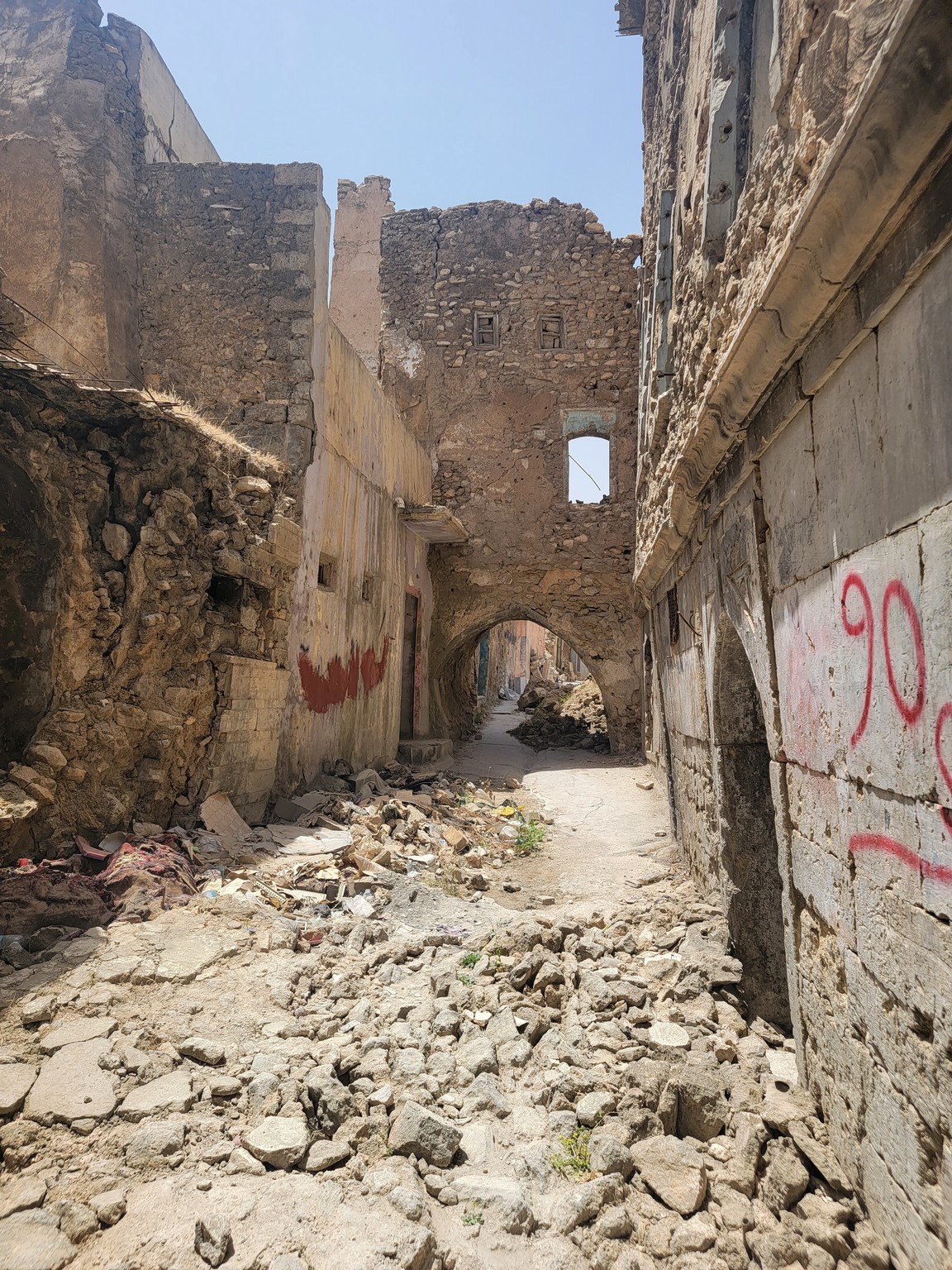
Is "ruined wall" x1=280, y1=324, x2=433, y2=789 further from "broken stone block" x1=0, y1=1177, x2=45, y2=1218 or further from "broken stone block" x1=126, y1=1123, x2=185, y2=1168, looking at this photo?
"broken stone block" x1=0, y1=1177, x2=45, y2=1218

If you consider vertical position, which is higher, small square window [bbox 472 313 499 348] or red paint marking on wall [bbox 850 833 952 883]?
small square window [bbox 472 313 499 348]

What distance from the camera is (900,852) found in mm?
1989

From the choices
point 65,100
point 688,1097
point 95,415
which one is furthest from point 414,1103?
point 65,100

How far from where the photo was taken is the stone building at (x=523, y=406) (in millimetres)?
14000

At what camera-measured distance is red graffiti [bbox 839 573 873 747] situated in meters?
2.12

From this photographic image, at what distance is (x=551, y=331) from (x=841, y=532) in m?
13.5

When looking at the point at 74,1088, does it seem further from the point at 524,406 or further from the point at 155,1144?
the point at 524,406

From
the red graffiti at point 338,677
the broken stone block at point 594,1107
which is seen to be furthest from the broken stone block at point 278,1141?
the red graffiti at point 338,677

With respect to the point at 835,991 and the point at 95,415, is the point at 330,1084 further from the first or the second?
the point at 95,415

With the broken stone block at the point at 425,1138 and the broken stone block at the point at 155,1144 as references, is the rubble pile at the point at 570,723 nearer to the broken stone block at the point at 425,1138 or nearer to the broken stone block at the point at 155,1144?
the broken stone block at the point at 425,1138

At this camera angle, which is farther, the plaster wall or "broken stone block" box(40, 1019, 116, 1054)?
"broken stone block" box(40, 1019, 116, 1054)

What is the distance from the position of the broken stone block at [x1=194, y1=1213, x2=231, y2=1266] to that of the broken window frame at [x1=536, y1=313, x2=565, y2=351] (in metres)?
14.3

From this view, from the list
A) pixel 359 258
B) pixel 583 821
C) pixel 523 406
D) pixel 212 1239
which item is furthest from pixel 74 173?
pixel 359 258

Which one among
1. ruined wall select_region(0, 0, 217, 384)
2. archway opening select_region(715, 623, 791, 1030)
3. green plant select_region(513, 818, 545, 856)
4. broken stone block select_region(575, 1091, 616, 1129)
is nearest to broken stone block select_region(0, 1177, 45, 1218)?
broken stone block select_region(575, 1091, 616, 1129)
